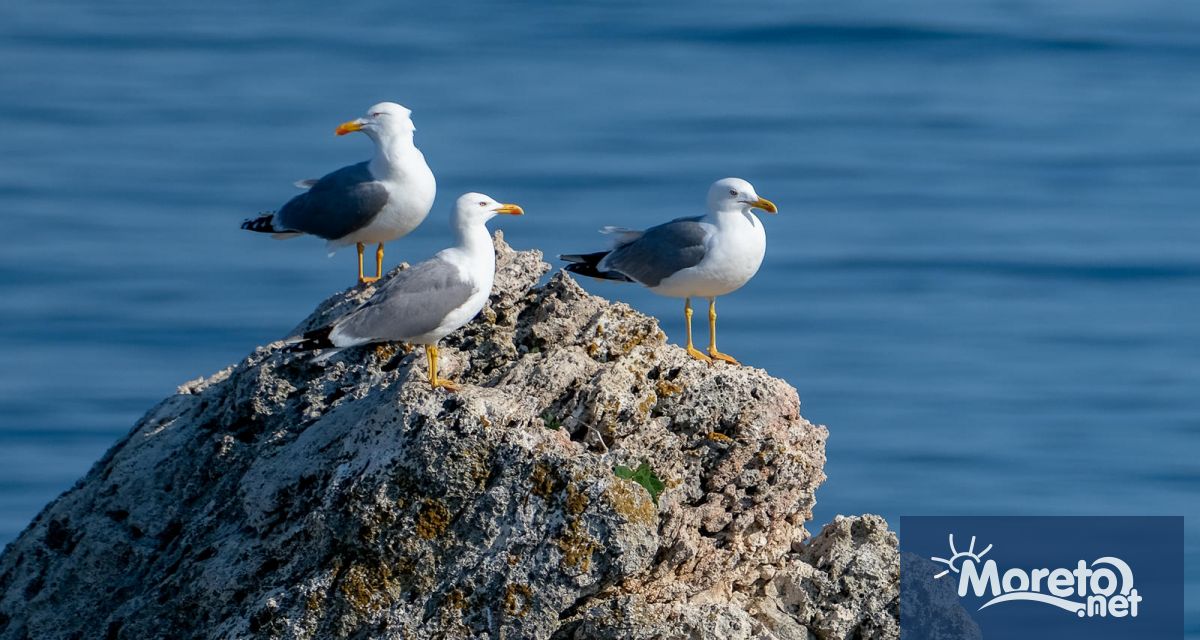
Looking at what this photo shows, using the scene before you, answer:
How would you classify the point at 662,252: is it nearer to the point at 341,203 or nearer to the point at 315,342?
the point at 341,203

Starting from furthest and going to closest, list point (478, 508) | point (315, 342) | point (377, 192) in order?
point (377, 192) → point (315, 342) → point (478, 508)

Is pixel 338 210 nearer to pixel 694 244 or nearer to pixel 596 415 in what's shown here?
pixel 694 244

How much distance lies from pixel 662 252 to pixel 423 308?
8.04ft

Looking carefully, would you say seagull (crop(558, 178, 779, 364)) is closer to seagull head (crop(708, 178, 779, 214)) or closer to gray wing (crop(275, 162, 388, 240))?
seagull head (crop(708, 178, 779, 214))

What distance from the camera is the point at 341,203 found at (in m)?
10.1

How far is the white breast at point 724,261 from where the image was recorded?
8977mm

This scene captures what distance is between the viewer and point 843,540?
6574mm

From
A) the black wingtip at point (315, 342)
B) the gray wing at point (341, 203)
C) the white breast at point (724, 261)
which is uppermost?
the gray wing at point (341, 203)

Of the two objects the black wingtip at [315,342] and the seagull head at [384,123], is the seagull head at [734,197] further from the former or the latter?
the black wingtip at [315,342]

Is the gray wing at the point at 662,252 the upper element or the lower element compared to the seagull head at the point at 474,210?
upper

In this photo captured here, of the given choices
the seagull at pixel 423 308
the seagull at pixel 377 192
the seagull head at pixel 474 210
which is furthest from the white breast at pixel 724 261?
the seagull at pixel 423 308

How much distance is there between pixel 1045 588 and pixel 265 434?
7.77 meters

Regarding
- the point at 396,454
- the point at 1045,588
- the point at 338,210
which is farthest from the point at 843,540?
the point at 1045,588

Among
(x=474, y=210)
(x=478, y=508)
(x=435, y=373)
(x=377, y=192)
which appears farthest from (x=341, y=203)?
(x=478, y=508)
